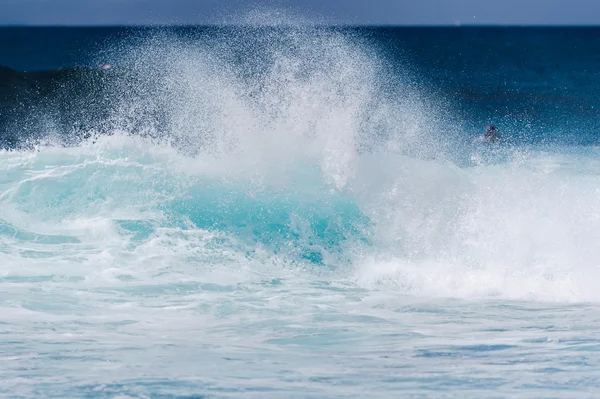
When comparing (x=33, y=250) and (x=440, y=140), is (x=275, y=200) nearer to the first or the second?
(x=33, y=250)

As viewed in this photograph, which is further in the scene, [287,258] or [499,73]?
[499,73]

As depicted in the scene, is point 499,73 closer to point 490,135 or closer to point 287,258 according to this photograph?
point 490,135

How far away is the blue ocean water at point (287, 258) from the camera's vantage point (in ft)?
18.1

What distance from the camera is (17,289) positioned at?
25.9ft

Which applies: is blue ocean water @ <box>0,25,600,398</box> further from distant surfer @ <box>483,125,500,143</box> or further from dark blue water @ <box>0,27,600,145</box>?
dark blue water @ <box>0,27,600,145</box>

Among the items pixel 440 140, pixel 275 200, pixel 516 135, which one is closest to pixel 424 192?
pixel 275 200

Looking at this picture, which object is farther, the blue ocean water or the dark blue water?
the dark blue water

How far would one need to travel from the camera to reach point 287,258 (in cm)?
935

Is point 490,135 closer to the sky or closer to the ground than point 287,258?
closer to the sky

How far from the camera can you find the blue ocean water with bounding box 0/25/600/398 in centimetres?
550

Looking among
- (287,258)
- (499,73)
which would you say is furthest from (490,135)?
(499,73)

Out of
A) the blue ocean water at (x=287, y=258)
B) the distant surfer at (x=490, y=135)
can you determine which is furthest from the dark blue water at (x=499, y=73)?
the blue ocean water at (x=287, y=258)

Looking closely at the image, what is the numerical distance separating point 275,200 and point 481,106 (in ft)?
71.8

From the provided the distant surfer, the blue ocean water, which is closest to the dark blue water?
the distant surfer
